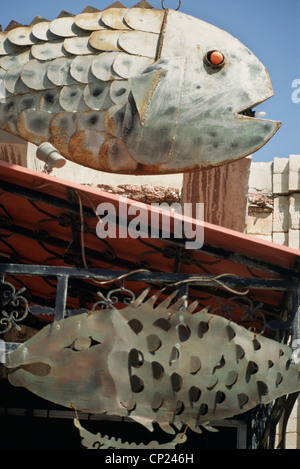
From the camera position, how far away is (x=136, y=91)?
580cm

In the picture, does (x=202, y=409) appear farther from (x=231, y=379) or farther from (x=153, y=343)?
(x=153, y=343)

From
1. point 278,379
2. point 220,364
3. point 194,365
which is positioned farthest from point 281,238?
point 194,365

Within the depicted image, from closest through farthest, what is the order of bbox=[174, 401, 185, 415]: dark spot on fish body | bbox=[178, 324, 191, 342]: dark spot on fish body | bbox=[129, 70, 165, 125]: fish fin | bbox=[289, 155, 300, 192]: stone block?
bbox=[174, 401, 185, 415]: dark spot on fish body, bbox=[178, 324, 191, 342]: dark spot on fish body, bbox=[129, 70, 165, 125]: fish fin, bbox=[289, 155, 300, 192]: stone block

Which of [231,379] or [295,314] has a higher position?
[295,314]

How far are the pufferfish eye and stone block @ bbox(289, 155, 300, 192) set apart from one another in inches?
110

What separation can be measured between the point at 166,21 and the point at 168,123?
0.93 metres

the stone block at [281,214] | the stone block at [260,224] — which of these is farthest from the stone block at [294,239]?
the stone block at [260,224]

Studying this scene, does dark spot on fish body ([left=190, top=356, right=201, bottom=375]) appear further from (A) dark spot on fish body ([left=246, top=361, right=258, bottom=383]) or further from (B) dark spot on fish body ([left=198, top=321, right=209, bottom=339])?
(A) dark spot on fish body ([left=246, top=361, right=258, bottom=383])

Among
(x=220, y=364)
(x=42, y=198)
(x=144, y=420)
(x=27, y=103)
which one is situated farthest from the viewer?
(x=27, y=103)

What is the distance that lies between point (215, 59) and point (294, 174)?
2.87 m

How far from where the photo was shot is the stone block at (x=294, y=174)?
27.5ft

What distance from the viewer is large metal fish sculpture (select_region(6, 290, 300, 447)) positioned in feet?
16.3

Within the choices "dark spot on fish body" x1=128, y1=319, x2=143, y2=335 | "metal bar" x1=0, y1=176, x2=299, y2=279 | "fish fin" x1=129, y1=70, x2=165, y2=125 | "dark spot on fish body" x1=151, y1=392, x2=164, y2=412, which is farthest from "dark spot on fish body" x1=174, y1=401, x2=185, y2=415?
"fish fin" x1=129, y1=70, x2=165, y2=125
